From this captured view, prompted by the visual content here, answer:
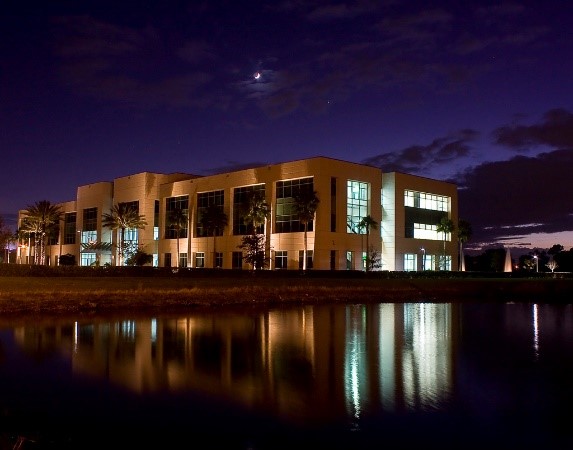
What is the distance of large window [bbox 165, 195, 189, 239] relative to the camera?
101438mm

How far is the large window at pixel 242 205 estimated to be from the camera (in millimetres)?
88500

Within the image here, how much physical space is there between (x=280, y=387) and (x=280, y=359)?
13.6ft

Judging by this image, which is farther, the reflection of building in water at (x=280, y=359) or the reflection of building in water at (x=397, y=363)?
the reflection of building in water at (x=280, y=359)

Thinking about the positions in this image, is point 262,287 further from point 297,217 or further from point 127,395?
point 297,217

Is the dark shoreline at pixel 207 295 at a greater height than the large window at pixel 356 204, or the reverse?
the large window at pixel 356 204

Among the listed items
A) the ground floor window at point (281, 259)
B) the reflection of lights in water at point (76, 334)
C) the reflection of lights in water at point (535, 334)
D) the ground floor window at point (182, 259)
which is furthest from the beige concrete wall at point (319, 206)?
the reflection of lights in water at point (76, 334)

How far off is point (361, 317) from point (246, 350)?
1483 centimetres

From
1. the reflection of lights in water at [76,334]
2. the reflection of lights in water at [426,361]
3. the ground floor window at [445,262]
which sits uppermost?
the ground floor window at [445,262]

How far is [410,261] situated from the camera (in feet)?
300

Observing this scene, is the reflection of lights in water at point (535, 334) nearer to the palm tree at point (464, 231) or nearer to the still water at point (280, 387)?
the still water at point (280, 387)

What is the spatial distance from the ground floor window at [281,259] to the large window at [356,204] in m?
10.1

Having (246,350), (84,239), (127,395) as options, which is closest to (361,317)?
(246,350)

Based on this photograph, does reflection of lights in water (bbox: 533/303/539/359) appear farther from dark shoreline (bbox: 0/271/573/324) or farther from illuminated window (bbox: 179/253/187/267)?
illuminated window (bbox: 179/253/187/267)

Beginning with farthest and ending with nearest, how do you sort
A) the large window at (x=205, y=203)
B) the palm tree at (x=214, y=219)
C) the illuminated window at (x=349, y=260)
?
the large window at (x=205, y=203), the palm tree at (x=214, y=219), the illuminated window at (x=349, y=260)
